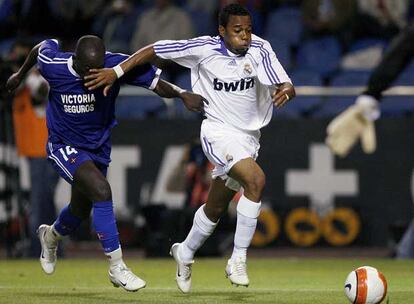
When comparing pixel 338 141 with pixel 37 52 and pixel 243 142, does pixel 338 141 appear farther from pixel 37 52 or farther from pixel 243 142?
pixel 37 52

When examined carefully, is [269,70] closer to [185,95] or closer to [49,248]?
[185,95]

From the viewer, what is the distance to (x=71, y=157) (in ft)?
32.6

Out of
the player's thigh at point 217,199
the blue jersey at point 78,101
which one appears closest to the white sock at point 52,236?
the blue jersey at point 78,101

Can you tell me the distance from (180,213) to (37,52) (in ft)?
15.1

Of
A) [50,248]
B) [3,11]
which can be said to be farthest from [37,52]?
[3,11]

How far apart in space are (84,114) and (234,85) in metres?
1.24

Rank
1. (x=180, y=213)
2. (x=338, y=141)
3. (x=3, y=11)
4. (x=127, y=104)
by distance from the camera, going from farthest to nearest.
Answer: (x=3, y=11), (x=127, y=104), (x=180, y=213), (x=338, y=141)

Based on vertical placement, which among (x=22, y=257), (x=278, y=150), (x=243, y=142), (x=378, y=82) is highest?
(x=378, y=82)

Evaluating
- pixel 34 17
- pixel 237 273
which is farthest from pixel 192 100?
pixel 34 17

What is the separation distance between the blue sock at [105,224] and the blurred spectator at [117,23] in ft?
26.8

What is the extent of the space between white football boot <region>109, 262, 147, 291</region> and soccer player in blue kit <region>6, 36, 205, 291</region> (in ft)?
0.86

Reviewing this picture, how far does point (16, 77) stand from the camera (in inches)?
411

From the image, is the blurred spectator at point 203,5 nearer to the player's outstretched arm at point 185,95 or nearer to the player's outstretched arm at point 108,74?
the player's outstretched arm at point 185,95

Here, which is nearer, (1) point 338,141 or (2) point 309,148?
(1) point 338,141
